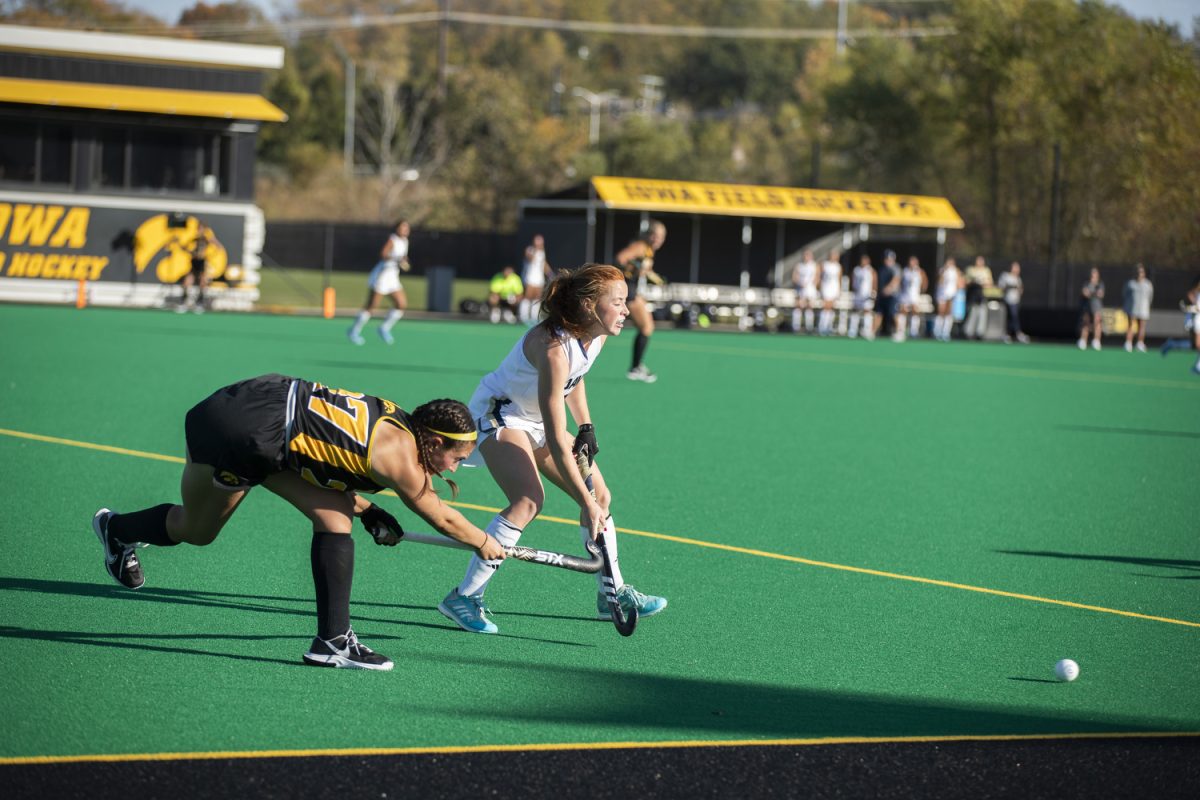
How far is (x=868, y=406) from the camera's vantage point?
1927 cm

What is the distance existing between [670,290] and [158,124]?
13.6 meters

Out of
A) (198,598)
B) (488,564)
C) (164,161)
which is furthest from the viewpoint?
(164,161)

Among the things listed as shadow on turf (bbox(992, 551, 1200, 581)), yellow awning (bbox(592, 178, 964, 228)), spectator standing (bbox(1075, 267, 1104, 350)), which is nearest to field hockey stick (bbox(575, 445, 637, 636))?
shadow on turf (bbox(992, 551, 1200, 581))

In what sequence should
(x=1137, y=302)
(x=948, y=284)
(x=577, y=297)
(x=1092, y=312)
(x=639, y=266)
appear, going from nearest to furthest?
(x=577, y=297) → (x=639, y=266) → (x=1137, y=302) → (x=948, y=284) → (x=1092, y=312)

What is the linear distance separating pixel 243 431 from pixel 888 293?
33.1 metres

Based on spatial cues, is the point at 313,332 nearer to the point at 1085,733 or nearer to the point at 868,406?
the point at 868,406

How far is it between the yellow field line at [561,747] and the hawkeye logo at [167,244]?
30.2m

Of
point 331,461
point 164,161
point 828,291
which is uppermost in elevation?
point 164,161

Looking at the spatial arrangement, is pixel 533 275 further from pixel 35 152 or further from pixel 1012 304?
pixel 1012 304

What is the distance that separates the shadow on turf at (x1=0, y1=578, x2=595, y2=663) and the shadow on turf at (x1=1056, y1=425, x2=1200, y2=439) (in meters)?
12.0

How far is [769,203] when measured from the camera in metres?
40.9

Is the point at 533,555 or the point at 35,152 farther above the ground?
the point at 35,152

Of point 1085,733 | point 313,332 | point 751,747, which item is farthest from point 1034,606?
point 313,332

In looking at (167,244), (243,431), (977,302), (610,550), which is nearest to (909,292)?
(977,302)
